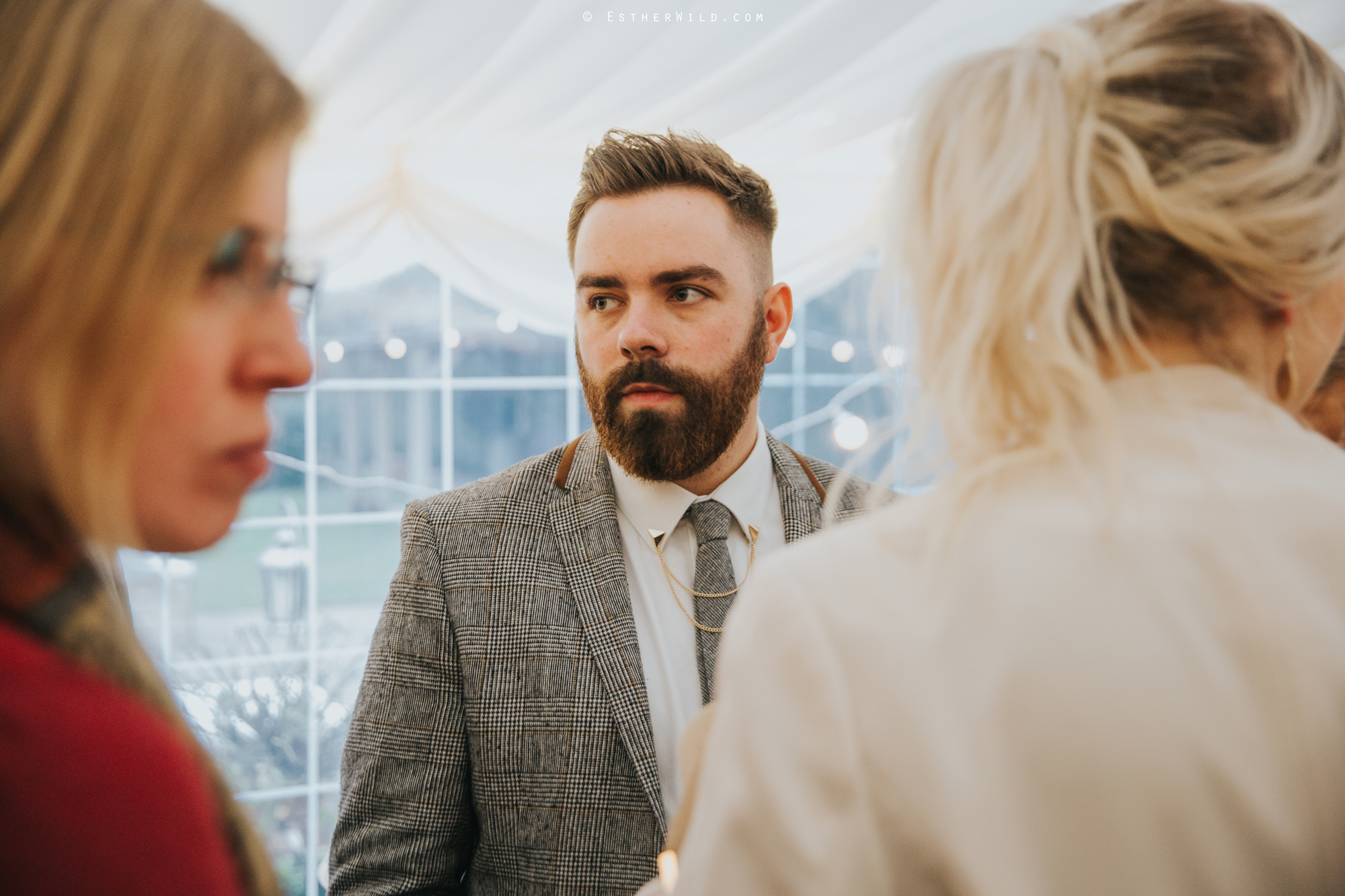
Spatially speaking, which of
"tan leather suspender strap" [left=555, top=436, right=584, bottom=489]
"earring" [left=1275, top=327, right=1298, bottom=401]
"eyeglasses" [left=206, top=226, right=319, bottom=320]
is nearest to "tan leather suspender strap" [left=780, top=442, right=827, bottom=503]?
"tan leather suspender strap" [left=555, top=436, right=584, bottom=489]

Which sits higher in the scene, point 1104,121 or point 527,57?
point 527,57

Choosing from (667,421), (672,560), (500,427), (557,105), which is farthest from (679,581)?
(500,427)

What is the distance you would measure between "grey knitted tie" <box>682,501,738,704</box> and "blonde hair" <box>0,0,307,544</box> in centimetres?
101

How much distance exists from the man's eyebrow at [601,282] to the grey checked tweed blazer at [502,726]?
16.5 inches

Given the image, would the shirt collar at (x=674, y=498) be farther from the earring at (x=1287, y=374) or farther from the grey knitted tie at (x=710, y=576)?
the earring at (x=1287, y=374)

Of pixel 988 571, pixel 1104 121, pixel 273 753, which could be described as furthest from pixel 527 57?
pixel 273 753

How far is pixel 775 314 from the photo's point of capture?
164cm

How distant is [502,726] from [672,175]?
0.99 metres

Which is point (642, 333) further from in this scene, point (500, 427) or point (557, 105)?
point (500, 427)

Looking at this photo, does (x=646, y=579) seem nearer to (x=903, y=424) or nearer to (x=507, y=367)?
(x=903, y=424)

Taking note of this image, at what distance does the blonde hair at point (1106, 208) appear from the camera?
0.55 m

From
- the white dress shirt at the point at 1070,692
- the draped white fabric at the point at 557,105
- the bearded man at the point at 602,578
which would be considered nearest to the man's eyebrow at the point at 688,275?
the bearded man at the point at 602,578

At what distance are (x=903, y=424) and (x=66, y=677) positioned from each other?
0.54 meters

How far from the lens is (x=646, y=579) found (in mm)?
1441
